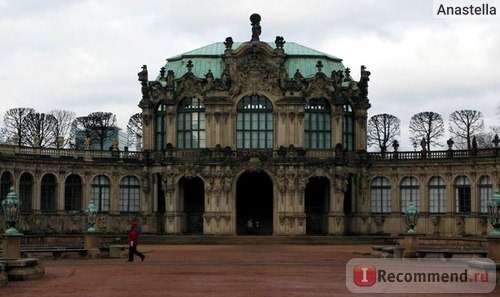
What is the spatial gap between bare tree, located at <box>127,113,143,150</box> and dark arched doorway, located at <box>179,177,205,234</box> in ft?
107

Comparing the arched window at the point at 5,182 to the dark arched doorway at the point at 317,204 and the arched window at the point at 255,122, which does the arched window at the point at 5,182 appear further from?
the dark arched doorway at the point at 317,204

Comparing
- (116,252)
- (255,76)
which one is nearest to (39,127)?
(255,76)

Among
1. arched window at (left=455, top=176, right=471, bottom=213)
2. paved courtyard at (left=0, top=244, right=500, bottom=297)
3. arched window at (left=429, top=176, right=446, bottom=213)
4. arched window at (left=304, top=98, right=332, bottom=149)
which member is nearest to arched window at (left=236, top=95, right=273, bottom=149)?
arched window at (left=304, top=98, right=332, bottom=149)

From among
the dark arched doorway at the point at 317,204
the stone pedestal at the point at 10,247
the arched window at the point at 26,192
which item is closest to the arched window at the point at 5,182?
the arched window at the point at 26,192

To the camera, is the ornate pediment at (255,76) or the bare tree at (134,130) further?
the bare tree at (134,130)

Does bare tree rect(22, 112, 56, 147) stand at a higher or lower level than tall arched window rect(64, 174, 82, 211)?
higher

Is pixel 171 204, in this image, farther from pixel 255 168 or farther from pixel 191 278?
pixel 191 278

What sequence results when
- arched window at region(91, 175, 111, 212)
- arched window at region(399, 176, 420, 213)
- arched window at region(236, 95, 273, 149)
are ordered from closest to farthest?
arched window at region(236, 95, 273, 149) → arched window at region(399, 176, 420, 213) → arched window at region(91, 175, 111, 212)

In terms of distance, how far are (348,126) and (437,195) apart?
9.79m

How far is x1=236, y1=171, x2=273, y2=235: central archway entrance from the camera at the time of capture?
81.7 meters

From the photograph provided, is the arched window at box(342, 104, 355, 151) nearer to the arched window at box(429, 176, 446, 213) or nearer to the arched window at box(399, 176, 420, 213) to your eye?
the arched window at box(399, 176, 420, 213)

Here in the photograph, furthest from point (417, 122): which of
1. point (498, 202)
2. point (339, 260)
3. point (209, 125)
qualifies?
point (498, 202)

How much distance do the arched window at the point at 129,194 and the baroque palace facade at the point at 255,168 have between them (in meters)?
0.10

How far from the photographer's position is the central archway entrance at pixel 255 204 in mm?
81688
